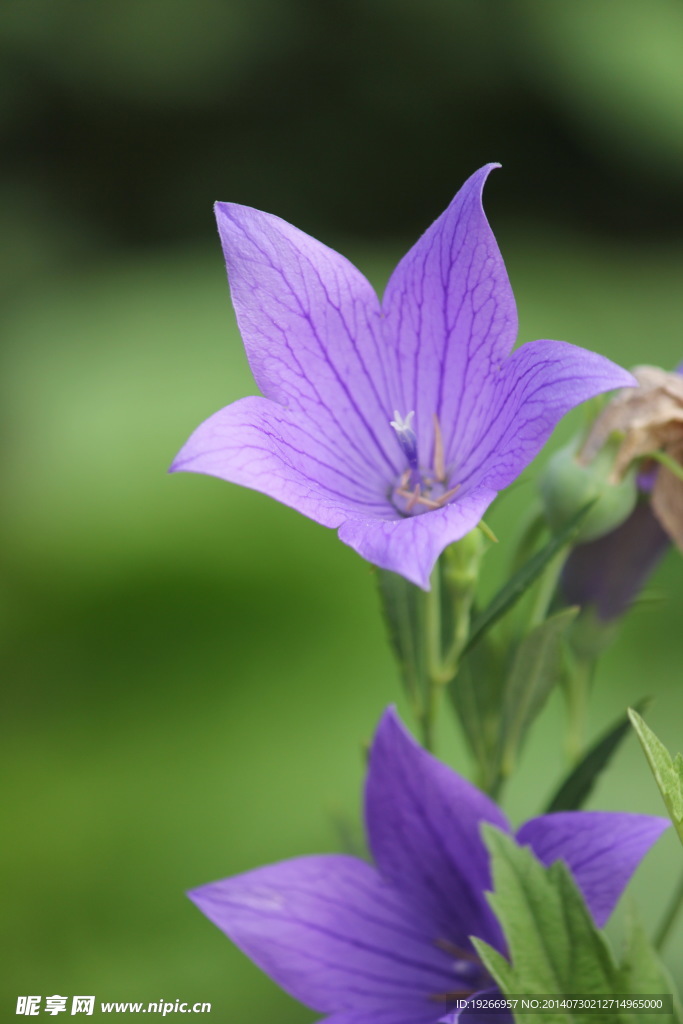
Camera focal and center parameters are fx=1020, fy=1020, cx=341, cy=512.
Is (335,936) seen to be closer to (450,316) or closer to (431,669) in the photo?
(431,669)

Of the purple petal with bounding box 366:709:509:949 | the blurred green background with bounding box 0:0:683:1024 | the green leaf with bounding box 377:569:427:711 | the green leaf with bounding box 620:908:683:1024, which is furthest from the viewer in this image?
the blurred green background with bounding box 0:0:683:1024

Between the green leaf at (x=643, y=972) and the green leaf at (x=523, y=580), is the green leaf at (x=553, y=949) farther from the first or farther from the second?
the green leaf at (x=523, y=580)

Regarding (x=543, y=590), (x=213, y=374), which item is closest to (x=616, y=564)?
(x=543, y=590)

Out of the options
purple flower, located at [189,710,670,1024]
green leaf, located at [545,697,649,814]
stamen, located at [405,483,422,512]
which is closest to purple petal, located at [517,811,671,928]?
purple flower, located at [189,710,670,1024]

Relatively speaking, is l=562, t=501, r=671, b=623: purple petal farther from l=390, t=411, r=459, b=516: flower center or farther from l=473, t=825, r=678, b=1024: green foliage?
l=473, t=825, r=678, b=1024: green foliage

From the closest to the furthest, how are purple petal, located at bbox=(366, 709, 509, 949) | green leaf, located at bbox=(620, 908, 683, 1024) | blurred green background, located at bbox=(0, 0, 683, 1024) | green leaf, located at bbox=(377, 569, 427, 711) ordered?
green leaf, located at bbox=(620, 908, 683, 1024), purple petal, located at bbox=(366, 709, 509, 949), green leaf, located at bbox=(377, 569, 427, 711), blurred green background, located at bbox=(0, 0, 683, 1024)

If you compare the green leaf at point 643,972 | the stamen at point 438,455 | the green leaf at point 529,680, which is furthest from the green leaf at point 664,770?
the stamen at point 438,455

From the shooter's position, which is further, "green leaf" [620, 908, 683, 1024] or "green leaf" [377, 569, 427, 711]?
"green leaf" [377, 569, 427, 711]
